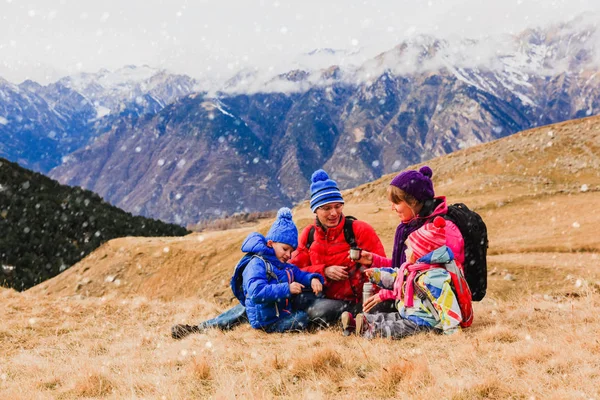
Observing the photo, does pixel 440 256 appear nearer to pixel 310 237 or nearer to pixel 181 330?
pixel 310 237

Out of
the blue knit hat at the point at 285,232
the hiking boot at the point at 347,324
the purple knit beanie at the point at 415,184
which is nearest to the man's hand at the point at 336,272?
the blue knit hat at the point at 285,232

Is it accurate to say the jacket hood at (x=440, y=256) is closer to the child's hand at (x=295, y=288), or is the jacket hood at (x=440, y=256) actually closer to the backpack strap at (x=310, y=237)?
the child's hand at (x=295, y=288)

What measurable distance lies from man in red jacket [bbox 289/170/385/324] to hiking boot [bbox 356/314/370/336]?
2.89 ft

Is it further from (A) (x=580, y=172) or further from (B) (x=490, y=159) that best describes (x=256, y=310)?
(B) (x=490, y=159)

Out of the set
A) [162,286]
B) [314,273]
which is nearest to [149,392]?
[314,273]

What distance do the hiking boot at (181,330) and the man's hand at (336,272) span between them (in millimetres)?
2382

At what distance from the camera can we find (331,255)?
6.98 meters

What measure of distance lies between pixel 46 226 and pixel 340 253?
29609mm

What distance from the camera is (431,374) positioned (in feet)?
12.6

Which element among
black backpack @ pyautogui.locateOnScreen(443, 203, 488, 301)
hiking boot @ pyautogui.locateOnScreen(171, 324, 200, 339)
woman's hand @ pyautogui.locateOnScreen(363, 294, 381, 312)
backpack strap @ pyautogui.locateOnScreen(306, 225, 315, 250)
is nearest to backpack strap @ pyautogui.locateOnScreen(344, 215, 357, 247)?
backpack strap @ pyautogui.locateOnScreen(306, 225, 315, 250)

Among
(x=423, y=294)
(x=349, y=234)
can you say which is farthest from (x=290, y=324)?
(x=423, y=294)

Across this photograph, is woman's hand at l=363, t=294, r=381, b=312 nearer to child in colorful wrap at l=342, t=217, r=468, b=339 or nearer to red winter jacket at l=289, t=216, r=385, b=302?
child in colorful wrap at l=342, t=217, r=468, b=339

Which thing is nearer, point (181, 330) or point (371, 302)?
point (371, 302)

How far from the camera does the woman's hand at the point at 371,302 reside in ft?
19.3
